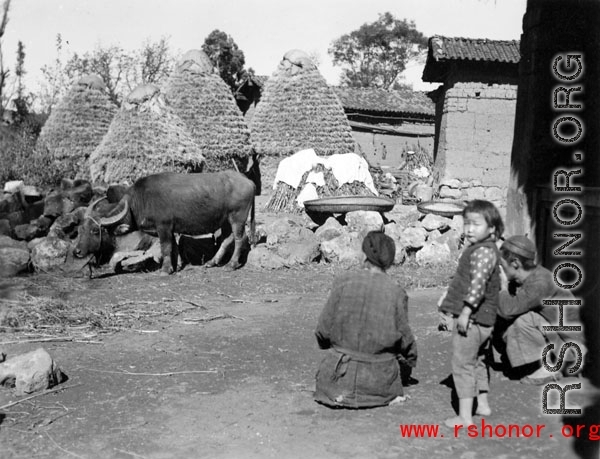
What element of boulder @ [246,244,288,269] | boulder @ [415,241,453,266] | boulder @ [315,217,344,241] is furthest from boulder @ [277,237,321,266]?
boulder @ [415,241,453,266]

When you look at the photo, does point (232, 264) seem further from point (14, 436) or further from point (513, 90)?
point (513, 90)

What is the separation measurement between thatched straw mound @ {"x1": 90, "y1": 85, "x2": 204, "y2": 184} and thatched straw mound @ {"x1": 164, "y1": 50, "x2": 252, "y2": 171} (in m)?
3.69

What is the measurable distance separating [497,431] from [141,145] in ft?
41.9

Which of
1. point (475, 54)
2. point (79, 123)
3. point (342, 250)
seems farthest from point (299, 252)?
point (79, 123)

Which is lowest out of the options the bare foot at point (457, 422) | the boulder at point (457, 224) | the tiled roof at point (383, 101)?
the bare foot at point (457, 422)

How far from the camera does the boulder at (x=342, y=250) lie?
11.3 meters

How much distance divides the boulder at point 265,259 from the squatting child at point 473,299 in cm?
693

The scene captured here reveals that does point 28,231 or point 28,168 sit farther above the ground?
point 28,168

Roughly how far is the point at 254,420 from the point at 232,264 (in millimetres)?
6784

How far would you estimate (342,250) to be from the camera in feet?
37.4

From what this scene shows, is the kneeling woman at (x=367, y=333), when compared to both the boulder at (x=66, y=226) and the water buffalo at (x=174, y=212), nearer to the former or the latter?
the water buffalo at (x=174, y=212)

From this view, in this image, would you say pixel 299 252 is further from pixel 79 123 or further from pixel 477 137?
pixel 79 123

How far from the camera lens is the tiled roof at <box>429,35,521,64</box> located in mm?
18328

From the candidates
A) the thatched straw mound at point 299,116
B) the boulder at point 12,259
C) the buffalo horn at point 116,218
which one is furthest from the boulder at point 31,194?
the thatched straw mound at point 299,116
